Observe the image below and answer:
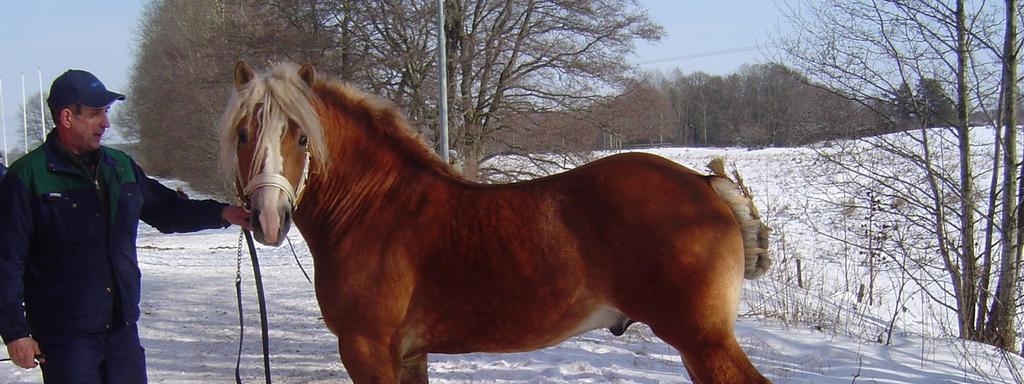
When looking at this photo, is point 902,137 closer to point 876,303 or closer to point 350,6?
point 876,303

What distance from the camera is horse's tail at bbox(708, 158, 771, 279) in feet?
9.09

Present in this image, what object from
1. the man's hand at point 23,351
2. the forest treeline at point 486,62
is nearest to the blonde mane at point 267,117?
the man's hand at point 23,351

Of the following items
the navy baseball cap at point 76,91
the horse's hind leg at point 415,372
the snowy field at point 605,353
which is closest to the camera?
the navy baseball cap at point 76,91

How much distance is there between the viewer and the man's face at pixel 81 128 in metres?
2.48

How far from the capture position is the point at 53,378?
8.09ft

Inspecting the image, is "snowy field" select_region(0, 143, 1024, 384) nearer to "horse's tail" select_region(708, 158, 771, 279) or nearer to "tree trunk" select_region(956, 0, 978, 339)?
"tree trunk" select_region(956, 0, 978, 339)

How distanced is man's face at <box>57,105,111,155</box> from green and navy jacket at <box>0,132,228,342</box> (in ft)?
0.18

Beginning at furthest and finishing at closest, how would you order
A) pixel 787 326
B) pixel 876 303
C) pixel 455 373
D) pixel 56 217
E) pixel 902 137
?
1. pixel 876 303
2. pixel 902 137
3. pixel 787 326
4. pixel 455 373
5. pixel 56 217

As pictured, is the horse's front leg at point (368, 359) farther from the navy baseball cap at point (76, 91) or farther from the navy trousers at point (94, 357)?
the navy baseball cap at point (76, 91)

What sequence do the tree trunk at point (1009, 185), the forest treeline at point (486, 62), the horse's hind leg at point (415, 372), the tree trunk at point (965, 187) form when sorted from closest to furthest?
1. the horse's hind leg at point (415, 372)
2. the tree trunk at point (1009, 185)
3. the tree trunk at point (965, 187)
4. the forest treeline at point (486, 62)

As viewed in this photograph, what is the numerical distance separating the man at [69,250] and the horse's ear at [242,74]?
46 cm

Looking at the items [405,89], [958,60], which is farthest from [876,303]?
[405,89]

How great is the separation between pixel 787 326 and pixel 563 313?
3772 millimetres

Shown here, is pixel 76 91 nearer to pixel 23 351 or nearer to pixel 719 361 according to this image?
pixel 23 351
